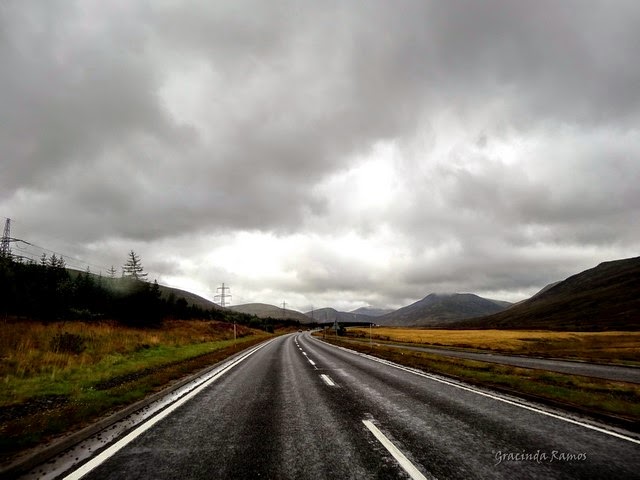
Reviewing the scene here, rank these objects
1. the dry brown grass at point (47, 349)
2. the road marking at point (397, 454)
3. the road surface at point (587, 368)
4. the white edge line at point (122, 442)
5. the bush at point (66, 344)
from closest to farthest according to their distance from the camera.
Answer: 1. the road marking at point (397, 454)
2. the white edge line at point (122, 442)
3. the dry brown grass at point (47, 349)
4. the bush at point (66, 344)
5. the road surface at point (587, 368)

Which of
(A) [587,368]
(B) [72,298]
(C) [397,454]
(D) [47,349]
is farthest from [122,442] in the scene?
(B) [72,298]

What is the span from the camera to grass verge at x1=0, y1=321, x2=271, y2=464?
6422 mm

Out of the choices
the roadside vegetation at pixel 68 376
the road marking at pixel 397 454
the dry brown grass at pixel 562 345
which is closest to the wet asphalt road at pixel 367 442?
the road marking at pixel 397 454

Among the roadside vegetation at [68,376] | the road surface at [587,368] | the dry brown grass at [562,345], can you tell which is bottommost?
the dry brown grass at [562,345]

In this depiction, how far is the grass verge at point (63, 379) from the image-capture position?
6.42 meters

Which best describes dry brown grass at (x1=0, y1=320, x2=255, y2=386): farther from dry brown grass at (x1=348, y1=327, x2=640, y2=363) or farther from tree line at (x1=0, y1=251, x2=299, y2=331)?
dry brown grass at (x1=348, y1=327, x2=640, y2=363)

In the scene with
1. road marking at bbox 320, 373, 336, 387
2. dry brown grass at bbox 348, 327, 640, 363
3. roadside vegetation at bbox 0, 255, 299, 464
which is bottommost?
dry brown grass at bbox 348, 327, 640, 363

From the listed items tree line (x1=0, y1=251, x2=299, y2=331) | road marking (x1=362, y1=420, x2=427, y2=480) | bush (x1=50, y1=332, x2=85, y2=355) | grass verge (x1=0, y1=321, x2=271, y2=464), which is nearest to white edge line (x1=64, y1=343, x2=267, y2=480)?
grass verge (x1=0, y1=321, x2=271, y2=464)

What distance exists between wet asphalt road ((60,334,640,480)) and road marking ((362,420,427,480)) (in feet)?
0.09

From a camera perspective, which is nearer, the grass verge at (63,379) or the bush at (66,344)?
the grass verge at (63,379)

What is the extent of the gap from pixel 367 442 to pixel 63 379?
39.0 ft

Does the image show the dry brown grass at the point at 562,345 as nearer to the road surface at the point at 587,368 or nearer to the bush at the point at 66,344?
the road surface at the point at 587,368

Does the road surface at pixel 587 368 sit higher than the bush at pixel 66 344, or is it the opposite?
the bush at pixel 66 344

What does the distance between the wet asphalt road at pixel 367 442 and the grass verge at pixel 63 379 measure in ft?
5.73
